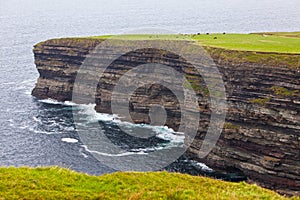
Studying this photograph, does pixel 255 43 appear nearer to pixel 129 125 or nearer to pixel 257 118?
pixel 257 118

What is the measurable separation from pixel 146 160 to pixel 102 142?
1294 cm

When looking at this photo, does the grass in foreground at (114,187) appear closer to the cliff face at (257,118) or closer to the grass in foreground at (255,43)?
the cliff face at (257,118)

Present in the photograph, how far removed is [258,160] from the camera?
66.6 m

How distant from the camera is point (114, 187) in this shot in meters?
23.3

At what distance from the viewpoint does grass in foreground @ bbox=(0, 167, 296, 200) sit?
846 inches

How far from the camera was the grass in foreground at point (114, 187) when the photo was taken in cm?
2148

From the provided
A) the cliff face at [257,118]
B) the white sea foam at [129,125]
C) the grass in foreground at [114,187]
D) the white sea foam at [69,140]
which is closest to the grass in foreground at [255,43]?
the cliff face at [257,118]

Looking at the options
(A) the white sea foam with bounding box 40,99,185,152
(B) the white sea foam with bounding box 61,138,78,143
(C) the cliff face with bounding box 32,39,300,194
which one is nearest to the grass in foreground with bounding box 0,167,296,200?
(C) the cliff face with bounding box 32,39,300,194

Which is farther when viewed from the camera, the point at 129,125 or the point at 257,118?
the point at 129,125

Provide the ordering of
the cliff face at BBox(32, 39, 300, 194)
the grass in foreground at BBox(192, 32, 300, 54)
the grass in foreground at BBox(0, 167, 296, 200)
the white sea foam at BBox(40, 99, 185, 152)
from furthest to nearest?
the grass in foreground at BBox(192, 32, 300, 54)
the white sea foam at BBox(40, 99, 185, 152)
the cliff face at BBox(32, 39, 300, 194)
the grass in foreground at BBox(0, 167, 296, 200)

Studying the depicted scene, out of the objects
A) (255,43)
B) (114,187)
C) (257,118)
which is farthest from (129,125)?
(114,187)

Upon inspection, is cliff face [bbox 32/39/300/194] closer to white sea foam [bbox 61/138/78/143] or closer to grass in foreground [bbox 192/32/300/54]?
grass in foreground [bbox 192/32/300/54]

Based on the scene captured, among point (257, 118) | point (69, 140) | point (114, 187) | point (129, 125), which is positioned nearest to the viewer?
point (114, 187)

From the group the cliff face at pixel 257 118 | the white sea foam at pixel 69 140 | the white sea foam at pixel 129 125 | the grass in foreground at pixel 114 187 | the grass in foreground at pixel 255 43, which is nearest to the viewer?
the grass in foreground at pixel 114 187
